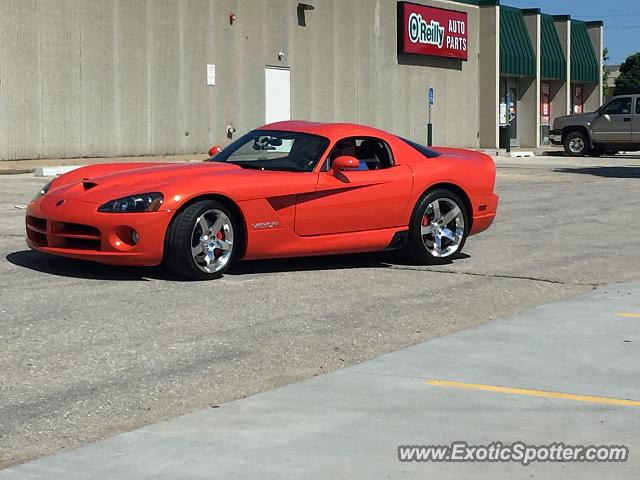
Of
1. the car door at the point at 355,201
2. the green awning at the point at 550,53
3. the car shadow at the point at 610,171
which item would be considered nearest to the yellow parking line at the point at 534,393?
the car door at the point at 355,201

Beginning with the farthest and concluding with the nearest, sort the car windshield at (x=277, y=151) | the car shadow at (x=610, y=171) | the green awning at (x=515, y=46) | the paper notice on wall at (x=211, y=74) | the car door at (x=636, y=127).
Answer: the green awning at (x=515, y=46) → the car door at (x=636, y=127) → the paper notice on wall at (x=211, y=74) → the car shadow at (x=610, y=171) → the car windshield at (x=277, y=151)

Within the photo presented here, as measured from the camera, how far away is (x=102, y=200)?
8.97 m

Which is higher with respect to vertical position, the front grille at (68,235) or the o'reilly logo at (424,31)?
the o'reilly logo at (424,31)

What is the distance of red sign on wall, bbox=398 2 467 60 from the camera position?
39.8 meters

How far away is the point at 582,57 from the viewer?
52750 millimetres

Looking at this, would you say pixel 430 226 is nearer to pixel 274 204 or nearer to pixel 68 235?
pixel 274 204

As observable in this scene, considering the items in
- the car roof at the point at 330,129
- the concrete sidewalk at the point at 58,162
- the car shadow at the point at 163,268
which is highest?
the car roof at the point at 330,129

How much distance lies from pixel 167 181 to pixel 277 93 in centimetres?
2560

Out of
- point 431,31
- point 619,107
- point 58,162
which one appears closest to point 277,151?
point 58,162

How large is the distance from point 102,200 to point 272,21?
25.8 meters

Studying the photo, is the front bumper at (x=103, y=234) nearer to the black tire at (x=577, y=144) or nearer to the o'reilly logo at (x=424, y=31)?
the black tire at (x=577, y=144)

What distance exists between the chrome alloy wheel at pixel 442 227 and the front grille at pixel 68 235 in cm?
293

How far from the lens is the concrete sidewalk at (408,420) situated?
14.8 feet

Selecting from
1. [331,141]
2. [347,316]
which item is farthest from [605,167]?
[347,316]
